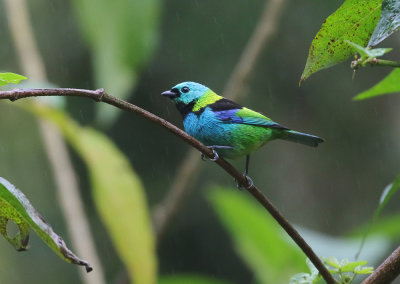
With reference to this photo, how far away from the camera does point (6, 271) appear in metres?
6.54

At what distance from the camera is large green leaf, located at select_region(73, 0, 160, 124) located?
3205 millimetres

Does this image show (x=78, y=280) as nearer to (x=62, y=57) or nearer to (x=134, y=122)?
(x=134, y=122)

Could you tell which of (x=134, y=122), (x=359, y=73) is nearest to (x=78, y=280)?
(x=134, y=122)

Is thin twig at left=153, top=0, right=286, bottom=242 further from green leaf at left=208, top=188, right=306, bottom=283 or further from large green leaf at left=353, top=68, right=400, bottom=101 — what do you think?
large green leaf at left=353, top=68, right=400, bottom=101

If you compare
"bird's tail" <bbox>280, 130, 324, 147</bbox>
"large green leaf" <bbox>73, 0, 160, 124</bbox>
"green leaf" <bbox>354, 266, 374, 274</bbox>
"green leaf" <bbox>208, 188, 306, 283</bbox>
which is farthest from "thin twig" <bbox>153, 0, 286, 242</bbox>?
"green leaf" <bbox>354, 266, 374, 274</bbox>

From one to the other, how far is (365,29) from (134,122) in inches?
213

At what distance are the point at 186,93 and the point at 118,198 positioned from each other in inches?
38.4

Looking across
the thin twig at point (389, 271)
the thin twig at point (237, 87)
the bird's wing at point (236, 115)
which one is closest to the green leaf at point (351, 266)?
the thin twig at point (389, 271)

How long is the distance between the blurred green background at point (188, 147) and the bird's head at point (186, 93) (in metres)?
2.52

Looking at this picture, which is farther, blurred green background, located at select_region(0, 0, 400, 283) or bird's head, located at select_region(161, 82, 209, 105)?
blurred green background, located at select_region(0, 0, 400, 283)

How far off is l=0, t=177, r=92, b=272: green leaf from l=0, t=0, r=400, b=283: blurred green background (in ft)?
15.4

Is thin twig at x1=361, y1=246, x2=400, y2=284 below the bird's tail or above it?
above

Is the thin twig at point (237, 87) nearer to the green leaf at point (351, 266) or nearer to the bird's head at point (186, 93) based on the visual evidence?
the bird's head at point (186, 93)

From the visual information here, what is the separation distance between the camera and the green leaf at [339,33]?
4.32ft
